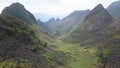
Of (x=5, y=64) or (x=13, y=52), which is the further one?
(x=13, y=52)

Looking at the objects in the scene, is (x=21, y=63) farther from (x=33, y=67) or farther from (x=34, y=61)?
(x=34, y=61)

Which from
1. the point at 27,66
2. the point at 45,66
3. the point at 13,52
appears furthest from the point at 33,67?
the point at 13,52

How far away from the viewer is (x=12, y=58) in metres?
179

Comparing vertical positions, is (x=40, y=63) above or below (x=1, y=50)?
below

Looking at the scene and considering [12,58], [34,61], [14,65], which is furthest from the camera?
[34,61]

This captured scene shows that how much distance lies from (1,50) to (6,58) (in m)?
15.3

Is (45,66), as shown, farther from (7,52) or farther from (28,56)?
(7,52)

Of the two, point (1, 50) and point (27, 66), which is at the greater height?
point (1, 50)

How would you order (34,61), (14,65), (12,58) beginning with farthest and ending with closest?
(34,61)
(12,58)
(14,65)

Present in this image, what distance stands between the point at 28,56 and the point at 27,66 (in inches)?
1138

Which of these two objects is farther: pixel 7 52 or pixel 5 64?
pixel 7 52

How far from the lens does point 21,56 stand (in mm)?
189500

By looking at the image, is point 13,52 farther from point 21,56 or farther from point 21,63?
point 21,63

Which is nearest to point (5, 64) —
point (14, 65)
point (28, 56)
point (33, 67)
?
point (14, 65)
